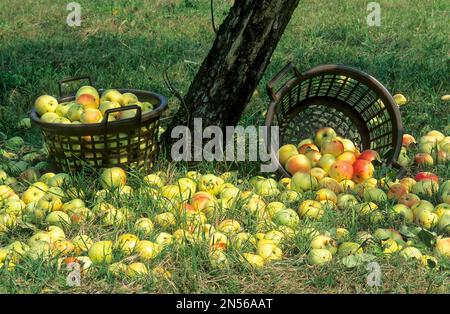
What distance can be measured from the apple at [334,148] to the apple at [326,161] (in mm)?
90

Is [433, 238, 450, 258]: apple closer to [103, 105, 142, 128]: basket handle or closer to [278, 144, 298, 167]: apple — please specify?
[278, 144, 298, 167]: apple

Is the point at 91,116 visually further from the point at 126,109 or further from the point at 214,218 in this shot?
the point at 214,218

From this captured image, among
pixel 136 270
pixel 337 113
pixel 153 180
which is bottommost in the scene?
pixel 136 270

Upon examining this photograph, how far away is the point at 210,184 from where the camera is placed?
3.68 metres

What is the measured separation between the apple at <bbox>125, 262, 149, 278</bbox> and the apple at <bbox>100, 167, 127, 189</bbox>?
76cm

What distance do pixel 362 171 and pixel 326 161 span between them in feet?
0.69

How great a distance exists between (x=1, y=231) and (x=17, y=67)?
114 inches

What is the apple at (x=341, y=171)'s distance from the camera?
3.84 meters

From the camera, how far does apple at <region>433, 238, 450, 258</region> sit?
3045mm

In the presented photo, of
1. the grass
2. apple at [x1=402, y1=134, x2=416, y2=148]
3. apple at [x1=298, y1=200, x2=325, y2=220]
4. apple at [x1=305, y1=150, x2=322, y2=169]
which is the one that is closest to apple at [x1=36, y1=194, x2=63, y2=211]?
the grass

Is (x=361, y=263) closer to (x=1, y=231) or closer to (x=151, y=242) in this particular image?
(x=151, y=242)

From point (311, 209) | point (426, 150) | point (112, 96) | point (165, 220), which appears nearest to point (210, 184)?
point (165, 220)

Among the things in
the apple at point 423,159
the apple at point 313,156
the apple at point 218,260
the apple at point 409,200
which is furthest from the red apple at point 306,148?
the apple at point 218,260
